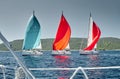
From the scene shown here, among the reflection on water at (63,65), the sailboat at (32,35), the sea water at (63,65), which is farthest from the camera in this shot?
the sailboat at (32,35)

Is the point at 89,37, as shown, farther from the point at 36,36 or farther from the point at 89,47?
the point at 36,36

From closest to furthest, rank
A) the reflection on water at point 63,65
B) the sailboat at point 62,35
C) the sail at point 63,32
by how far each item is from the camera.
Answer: the reflection on water at point 63,65 → the sail at point 63,32 → the sailboat at point 62,35

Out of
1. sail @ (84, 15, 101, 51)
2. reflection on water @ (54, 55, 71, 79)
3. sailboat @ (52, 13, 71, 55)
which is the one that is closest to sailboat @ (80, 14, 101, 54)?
sail @ (84, 15, 101, 51)

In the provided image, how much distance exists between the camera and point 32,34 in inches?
4560

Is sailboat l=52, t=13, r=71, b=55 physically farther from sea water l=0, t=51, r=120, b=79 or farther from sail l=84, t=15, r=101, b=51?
sea water l=0, t=51, r=120, b=79

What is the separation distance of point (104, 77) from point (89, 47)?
87457 millimetres

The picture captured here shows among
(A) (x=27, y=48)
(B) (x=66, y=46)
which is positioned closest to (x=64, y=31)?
(B) (x=66, y=46)

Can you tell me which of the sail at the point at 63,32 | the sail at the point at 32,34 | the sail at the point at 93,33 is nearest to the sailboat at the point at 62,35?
the sail at the point at 63,32

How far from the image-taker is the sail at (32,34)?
113613mm

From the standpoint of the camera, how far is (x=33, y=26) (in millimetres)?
114062

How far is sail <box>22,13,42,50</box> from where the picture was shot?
4473 inches

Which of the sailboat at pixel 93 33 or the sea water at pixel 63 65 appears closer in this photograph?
the sea water at pixel 63 65

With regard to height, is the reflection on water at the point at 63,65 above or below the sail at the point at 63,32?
below

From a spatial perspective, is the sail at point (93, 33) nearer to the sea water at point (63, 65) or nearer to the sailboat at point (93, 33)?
the sailboat at point (93, 33)
